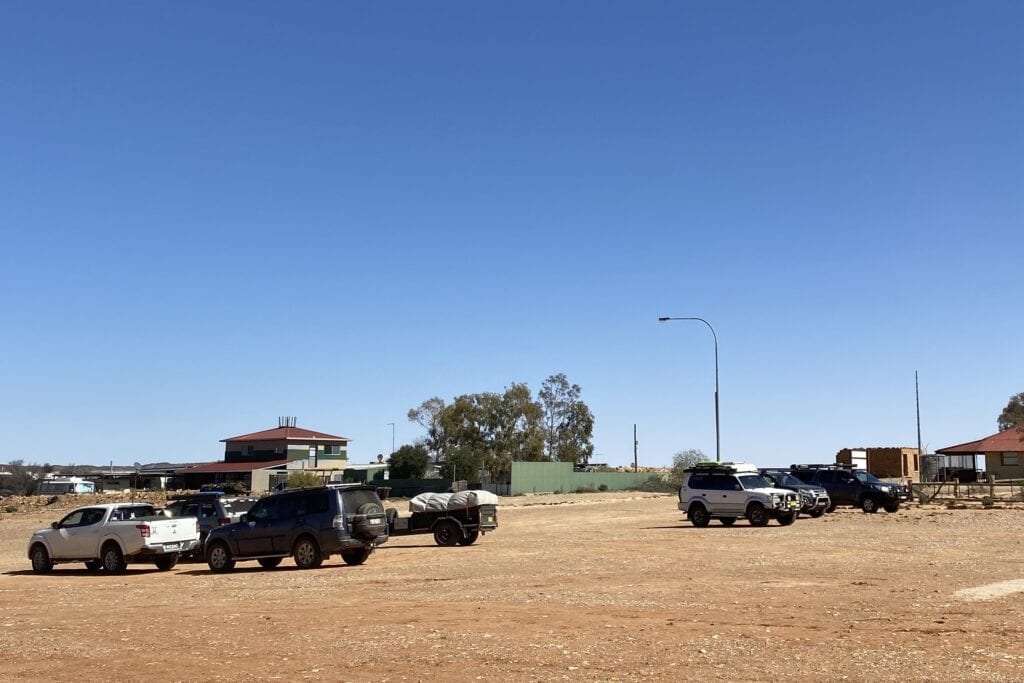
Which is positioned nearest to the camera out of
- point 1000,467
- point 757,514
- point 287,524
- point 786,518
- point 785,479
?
point 287,524

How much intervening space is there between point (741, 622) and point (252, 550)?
43.6ft

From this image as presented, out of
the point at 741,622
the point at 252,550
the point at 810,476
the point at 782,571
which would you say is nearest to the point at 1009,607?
the point at 741,622

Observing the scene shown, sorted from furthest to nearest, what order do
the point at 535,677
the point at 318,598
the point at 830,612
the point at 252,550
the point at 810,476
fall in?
the point at 810,476, the point at 252,550, the point at 318,598, the point at 830,612, the point at 535,677

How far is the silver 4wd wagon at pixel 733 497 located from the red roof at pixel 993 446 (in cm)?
5591

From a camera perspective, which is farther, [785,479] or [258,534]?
[785,479]

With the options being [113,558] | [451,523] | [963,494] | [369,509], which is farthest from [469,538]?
[963,494]

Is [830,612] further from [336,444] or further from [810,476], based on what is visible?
[336,444]

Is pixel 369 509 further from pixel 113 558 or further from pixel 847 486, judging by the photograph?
pixel 847 486

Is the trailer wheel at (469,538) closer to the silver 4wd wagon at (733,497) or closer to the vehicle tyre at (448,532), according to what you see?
the vehicle tyre at (448,532)

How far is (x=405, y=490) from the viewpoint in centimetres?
8069

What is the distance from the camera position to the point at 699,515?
114 ft

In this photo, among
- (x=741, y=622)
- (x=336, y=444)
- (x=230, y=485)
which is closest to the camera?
(x=741, y=622)

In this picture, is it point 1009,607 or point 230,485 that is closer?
point 1009,607

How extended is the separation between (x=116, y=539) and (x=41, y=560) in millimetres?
2628
